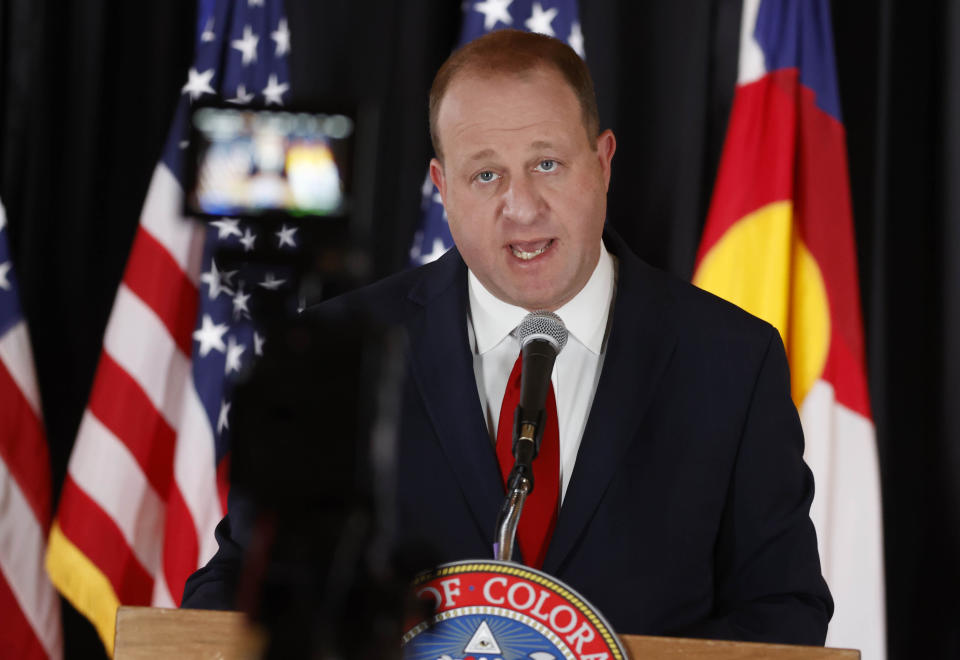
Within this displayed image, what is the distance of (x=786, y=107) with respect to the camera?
2928 mm

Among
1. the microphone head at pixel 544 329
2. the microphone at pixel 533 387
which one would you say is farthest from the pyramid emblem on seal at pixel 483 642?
the microphone head at pixel 544 329

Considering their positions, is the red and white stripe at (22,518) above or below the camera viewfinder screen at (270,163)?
below

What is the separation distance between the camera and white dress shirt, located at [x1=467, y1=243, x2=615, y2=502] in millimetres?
1805

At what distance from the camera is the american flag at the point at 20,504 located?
3121 millimetres

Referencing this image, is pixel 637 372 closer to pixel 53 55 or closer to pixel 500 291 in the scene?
pixel 500 291

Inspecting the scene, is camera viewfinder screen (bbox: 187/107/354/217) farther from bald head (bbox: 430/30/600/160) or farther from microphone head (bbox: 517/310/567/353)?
bald head (bbox: 430/30/600/160)

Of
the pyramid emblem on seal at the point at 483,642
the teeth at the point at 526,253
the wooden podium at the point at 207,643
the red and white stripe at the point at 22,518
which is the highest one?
the teeth at the point at 526,253

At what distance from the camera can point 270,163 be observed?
0.70 m

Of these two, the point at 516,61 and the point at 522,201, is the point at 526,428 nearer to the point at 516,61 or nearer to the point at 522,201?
the point at 522,201

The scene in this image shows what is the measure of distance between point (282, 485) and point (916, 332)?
2.80m

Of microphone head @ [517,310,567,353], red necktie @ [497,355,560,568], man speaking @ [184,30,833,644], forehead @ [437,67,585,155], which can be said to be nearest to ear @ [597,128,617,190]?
man speaking @ [184,30,833,644]

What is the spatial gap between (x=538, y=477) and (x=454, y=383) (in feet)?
0.72

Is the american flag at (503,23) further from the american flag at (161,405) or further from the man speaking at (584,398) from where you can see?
the man speaking at (584,398)

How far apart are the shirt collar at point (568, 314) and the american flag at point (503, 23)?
3.65ft
